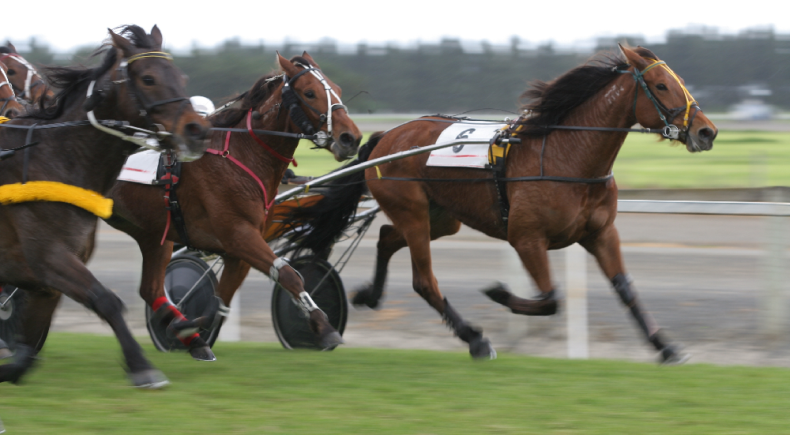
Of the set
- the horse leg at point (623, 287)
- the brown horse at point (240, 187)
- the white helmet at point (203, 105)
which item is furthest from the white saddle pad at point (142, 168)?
the horse leg at point (623, 287)

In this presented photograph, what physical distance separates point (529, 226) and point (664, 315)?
2530 mm

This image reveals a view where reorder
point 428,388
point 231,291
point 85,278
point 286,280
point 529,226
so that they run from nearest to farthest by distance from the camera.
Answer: point 85,278
point 428,388
point 286,280
point 529,226
point 231,291

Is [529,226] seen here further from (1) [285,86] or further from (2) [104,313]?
(2) [104,313]

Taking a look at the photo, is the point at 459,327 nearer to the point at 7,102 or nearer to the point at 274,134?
the point at 274,134

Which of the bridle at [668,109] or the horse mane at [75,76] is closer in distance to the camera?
the horse mane at [75,76]

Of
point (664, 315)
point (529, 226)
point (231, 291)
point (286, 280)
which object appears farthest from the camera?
point (664, 315)

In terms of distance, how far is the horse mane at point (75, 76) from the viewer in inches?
166

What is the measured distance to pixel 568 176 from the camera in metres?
5.14

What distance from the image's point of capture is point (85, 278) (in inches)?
157

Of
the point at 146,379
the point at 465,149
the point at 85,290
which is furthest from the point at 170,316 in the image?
the point at 465,149

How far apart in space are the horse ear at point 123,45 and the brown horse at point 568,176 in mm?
2311

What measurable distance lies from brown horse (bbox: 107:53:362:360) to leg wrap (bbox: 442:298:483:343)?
3.93 feet

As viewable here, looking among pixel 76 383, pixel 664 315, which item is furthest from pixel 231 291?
pixel 664 315

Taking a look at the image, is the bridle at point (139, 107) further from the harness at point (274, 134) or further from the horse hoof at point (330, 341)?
the horse hoof at point (330, 341)
